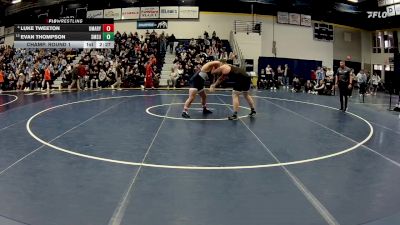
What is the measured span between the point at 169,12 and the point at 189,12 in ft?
4.50

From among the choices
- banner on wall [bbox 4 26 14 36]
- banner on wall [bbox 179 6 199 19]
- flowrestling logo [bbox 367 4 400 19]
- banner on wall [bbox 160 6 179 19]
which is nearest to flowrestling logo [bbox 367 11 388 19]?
flowrestling logo [bbox 367 4 400 19]

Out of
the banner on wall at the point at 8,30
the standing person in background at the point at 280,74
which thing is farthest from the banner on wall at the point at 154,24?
the banner on wall at the point at 8,30

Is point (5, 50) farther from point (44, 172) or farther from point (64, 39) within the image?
point (44, 172)

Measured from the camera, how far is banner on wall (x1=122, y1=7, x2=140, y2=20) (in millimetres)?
27233

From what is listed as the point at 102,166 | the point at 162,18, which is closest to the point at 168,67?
the point at 162,18

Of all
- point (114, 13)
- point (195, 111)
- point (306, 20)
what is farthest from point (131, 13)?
point (195, 111)

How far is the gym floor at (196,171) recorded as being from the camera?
3957 mm

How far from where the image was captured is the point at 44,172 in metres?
5.28

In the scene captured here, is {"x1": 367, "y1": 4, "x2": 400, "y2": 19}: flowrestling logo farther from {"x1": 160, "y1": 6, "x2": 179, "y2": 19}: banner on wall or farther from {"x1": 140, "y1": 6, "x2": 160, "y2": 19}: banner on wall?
{"x1": 140, "y1": 6, "x2": 160, "y2": 19}: banner on wall

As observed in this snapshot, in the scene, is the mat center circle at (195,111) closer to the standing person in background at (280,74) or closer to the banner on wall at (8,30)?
the standing person in background at (280,74)

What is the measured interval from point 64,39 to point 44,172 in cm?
1305

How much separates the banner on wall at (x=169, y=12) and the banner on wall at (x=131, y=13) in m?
1.76
